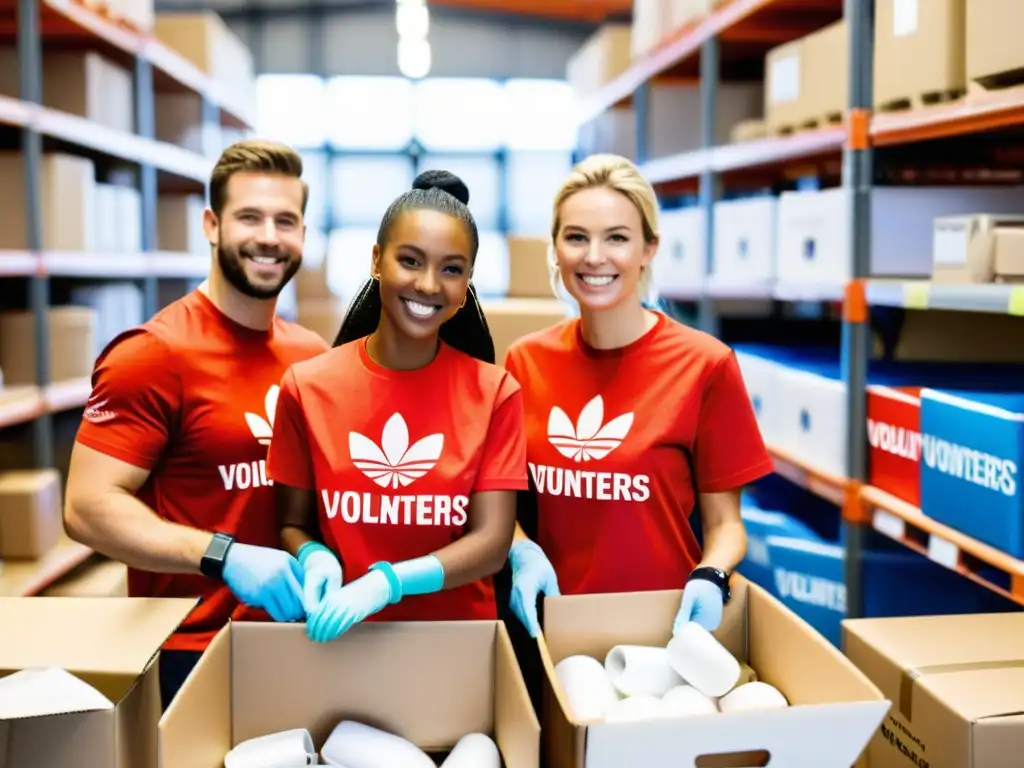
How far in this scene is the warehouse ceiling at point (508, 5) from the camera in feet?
31.4

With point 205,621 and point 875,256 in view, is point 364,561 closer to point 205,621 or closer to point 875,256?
point 205,621

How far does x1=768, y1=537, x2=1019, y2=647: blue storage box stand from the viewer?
10.2 feet

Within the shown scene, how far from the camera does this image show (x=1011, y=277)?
2344 millimetres

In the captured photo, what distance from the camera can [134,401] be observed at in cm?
178

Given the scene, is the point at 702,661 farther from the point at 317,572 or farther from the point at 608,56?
the point at 608,56

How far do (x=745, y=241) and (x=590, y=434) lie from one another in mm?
2311

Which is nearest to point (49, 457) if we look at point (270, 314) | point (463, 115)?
point (270, 314)

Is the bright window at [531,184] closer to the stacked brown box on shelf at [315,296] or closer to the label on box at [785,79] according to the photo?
the stacked brown box on shelf at [315,296]

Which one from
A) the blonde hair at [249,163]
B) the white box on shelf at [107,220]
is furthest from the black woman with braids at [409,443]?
the white box on shelf at [107,220]

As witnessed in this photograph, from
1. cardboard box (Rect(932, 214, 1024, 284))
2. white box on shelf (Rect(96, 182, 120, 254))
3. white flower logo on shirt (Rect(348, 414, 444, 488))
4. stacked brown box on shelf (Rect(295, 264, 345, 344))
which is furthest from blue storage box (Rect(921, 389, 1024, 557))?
stacked brown box on shelf (Rect(295, 264, 345, 344))

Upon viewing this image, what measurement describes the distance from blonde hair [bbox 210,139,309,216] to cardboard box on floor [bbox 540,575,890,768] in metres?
1.03

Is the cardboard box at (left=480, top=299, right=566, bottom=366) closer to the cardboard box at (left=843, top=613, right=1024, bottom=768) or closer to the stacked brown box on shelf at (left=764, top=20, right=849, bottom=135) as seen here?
the stacked brown box on shelf at (left=764, top=20, right=849, bottom=135)

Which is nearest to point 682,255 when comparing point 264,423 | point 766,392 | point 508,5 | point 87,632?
point 766,392

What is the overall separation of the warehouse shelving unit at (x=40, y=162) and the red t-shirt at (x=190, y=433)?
6.57 ft
